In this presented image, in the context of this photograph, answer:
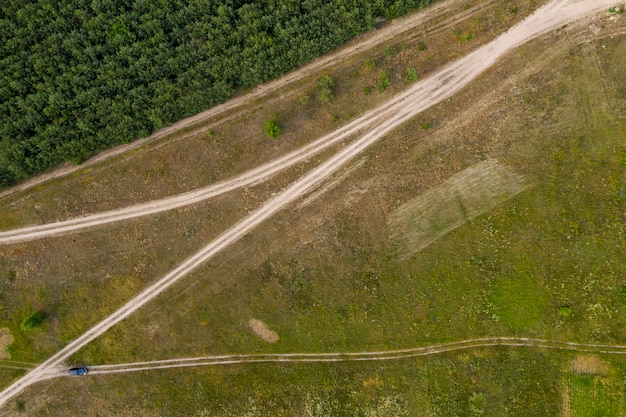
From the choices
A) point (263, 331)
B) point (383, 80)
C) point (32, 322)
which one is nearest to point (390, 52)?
point (383, 80)

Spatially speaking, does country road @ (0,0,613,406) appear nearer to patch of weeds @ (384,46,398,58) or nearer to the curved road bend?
the curved road bend

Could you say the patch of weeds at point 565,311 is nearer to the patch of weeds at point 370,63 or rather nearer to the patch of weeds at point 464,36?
the patch of weeds at point 464,36

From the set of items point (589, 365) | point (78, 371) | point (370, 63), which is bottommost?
point (589, 365)

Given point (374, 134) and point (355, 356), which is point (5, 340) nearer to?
point (355, 356)

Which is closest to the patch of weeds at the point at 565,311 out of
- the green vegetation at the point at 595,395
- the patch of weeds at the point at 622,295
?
the patch of weeds at the point at 622,295

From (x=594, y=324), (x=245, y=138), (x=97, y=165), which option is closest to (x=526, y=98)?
(x=594, y=324)

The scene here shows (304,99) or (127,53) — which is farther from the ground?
(127,53)

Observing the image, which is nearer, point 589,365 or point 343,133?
point 589,365
